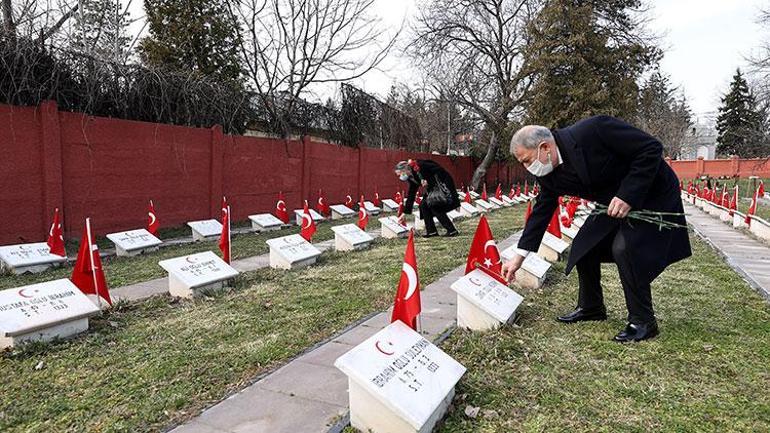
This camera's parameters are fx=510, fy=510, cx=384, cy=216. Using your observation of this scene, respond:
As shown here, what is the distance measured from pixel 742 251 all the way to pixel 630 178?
22.8ft

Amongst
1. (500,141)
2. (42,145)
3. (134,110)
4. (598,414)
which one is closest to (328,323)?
(598,414)

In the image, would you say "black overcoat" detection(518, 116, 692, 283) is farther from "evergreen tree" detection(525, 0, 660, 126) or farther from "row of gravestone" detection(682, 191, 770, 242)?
"evergreen tree" detection(525, 0, 660, 126)

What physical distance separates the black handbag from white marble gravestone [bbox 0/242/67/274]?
582 cm

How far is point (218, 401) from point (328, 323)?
150cm

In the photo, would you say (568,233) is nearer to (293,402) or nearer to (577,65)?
(293,402)

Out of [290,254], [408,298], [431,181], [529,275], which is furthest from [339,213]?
[408,298]

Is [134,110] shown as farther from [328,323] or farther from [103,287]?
[328,323]

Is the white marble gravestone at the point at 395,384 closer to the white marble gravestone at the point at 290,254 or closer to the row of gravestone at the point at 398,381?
the row of gravestone at the point at 398,381

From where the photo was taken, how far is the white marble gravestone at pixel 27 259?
6.57 m

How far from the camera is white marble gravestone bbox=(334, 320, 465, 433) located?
2250 millimetres

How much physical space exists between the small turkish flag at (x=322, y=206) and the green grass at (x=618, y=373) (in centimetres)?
1112

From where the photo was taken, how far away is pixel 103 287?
4617 millimetres

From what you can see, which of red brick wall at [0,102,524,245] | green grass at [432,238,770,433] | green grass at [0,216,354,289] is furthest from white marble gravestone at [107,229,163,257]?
green grass at [432,238,770,433]

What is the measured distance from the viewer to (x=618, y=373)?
3008 millimetres
